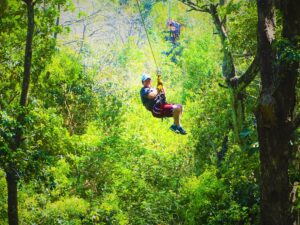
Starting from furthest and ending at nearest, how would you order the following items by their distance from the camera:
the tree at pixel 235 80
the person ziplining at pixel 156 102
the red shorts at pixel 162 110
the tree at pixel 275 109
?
the red shorts at pixel 162 110
the person ziplining at pixel 156 102
the tree at pixel 235 80
the tree at pixel 275 109

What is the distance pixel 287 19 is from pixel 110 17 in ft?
119

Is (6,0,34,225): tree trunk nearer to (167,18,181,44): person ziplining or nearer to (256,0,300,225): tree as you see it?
(256,0,300,225): tree

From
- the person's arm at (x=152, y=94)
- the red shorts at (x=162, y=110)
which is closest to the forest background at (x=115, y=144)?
the red shorts at (x=162, y=110)

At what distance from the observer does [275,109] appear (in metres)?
5.47

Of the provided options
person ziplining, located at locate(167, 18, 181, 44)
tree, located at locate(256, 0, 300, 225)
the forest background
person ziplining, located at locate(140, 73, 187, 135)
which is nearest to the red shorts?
person ziplining, located at locate(140, 73, 187, 135)

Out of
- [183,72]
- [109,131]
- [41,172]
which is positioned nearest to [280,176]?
[41,172]

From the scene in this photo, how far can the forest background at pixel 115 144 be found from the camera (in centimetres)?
818

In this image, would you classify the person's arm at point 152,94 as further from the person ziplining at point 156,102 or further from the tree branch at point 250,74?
the tree branch at point 250,74

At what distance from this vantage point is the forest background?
8180 mm

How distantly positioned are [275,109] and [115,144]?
410 inches

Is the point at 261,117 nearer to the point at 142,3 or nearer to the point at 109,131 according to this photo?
the point at 109,131

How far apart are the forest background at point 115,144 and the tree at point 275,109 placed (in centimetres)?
101

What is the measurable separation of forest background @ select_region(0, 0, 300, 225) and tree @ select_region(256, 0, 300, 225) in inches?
39.8

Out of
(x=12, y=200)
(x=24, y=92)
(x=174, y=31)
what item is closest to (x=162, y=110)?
(x=24, y=92)
